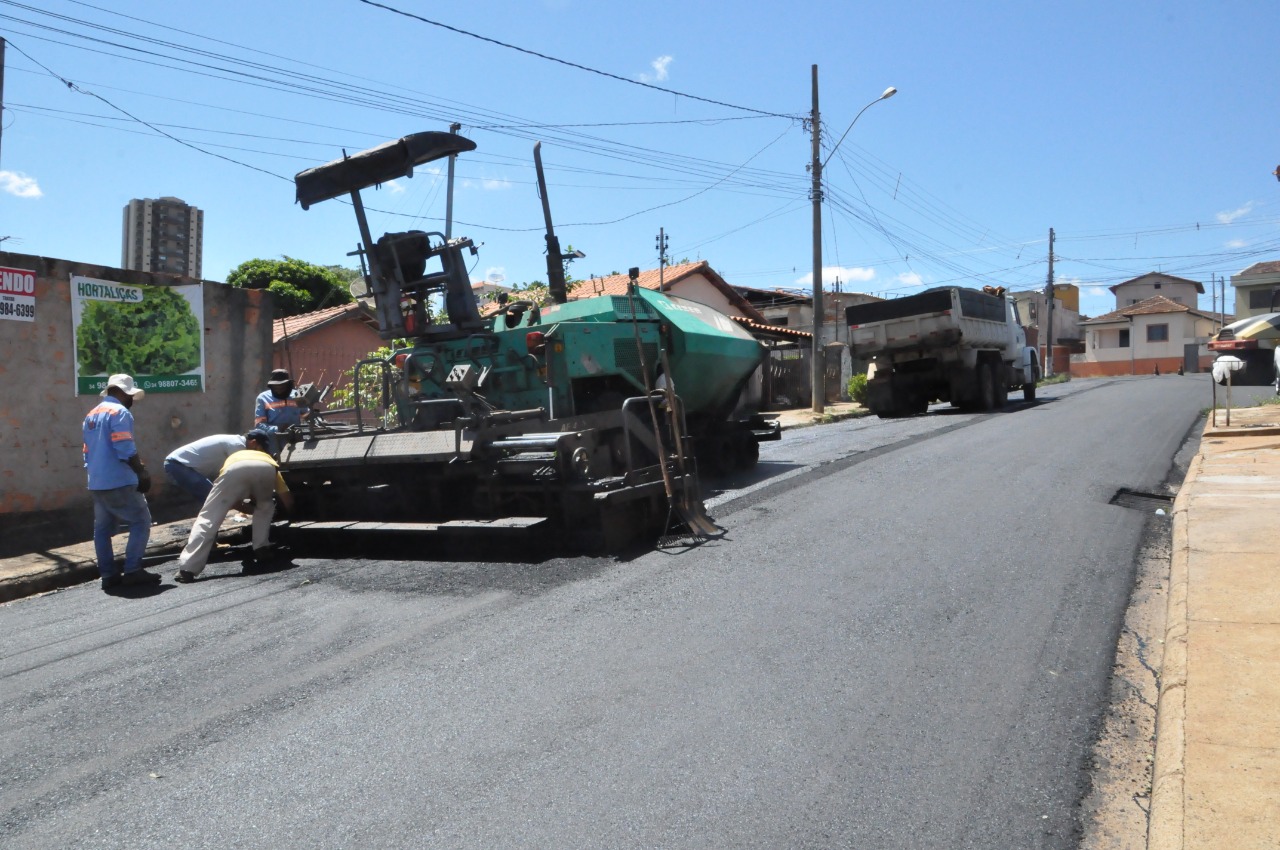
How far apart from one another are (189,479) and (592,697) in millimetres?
5095

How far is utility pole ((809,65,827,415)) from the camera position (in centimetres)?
2366

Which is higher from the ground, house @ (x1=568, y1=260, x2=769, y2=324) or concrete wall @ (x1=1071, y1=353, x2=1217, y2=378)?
house @ (x1=568, y1=260, x2=769, y2=324)

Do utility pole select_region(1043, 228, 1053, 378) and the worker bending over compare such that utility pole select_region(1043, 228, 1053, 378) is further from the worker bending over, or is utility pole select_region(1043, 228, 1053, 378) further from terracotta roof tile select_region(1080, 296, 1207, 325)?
the worker bending over

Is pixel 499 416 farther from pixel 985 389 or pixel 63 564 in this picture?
pixel 985 389

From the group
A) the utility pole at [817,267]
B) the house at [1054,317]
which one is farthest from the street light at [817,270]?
the house at [1054,317]

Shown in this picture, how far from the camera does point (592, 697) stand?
4352 millimetres

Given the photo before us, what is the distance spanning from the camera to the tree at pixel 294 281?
2747 centimetres

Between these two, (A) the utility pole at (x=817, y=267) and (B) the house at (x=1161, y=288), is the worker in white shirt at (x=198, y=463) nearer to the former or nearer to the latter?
(A) the utility pole at (x=817, y=267)

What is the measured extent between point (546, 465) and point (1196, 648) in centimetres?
406

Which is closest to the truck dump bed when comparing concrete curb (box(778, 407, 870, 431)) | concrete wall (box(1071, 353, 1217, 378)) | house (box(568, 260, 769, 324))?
concrete curb (box(778, 407, 870, 431))

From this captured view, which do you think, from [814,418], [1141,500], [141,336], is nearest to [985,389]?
[814,418]

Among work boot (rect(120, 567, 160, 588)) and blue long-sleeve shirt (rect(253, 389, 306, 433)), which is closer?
work boot (rect(120, 567, 160, 588))

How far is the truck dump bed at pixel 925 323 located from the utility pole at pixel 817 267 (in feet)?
6.32

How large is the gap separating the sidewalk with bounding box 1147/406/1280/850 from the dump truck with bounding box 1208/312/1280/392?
5.72 meters
